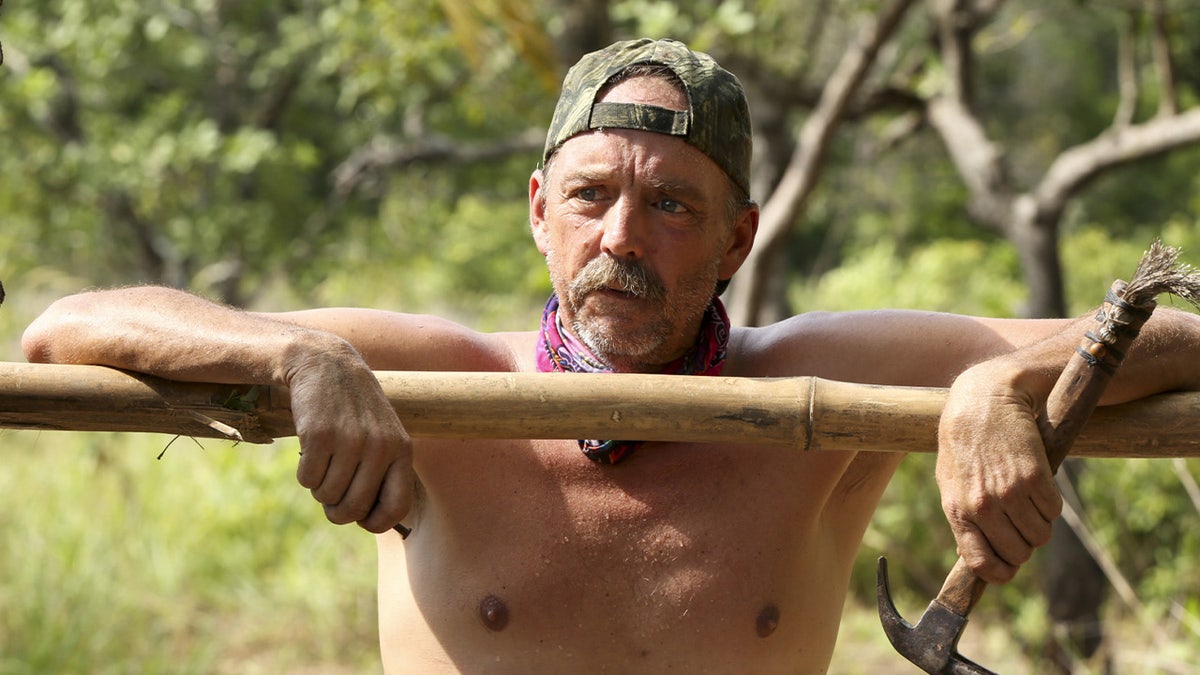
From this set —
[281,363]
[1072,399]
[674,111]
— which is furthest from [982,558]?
[281,363]

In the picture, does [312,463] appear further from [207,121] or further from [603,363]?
[207,121]

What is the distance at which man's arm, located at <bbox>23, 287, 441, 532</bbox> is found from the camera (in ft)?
6.09

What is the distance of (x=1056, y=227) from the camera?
604 centimetres

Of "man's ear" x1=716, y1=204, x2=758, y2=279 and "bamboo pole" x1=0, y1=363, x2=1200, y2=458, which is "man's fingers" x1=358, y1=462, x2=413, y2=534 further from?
"man's ear" x1=716, y1=204, x2=758, y2=279

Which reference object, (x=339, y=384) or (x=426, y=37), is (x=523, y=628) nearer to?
(x=339, y=384)

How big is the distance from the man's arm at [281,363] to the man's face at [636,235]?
1.57 feet

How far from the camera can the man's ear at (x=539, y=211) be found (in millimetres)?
2486

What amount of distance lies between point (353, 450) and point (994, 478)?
35.2 inches

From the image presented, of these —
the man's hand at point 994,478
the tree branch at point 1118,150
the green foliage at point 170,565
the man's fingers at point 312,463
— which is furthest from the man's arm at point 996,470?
the green foliage at point 170,565

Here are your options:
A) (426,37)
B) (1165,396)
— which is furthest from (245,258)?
(1165,396)

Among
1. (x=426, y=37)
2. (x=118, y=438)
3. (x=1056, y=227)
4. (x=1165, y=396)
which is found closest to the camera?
(x=1165, y=396)

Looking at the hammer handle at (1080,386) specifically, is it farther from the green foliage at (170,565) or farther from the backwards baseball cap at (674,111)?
the green foliage at (170,565)

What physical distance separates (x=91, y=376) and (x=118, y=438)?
5.54 m

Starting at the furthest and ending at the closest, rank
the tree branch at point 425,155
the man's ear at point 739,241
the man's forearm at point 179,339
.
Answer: the tree branch at point 425,155
the man's ear at point 739,241
the man's forearm at point 179,339
